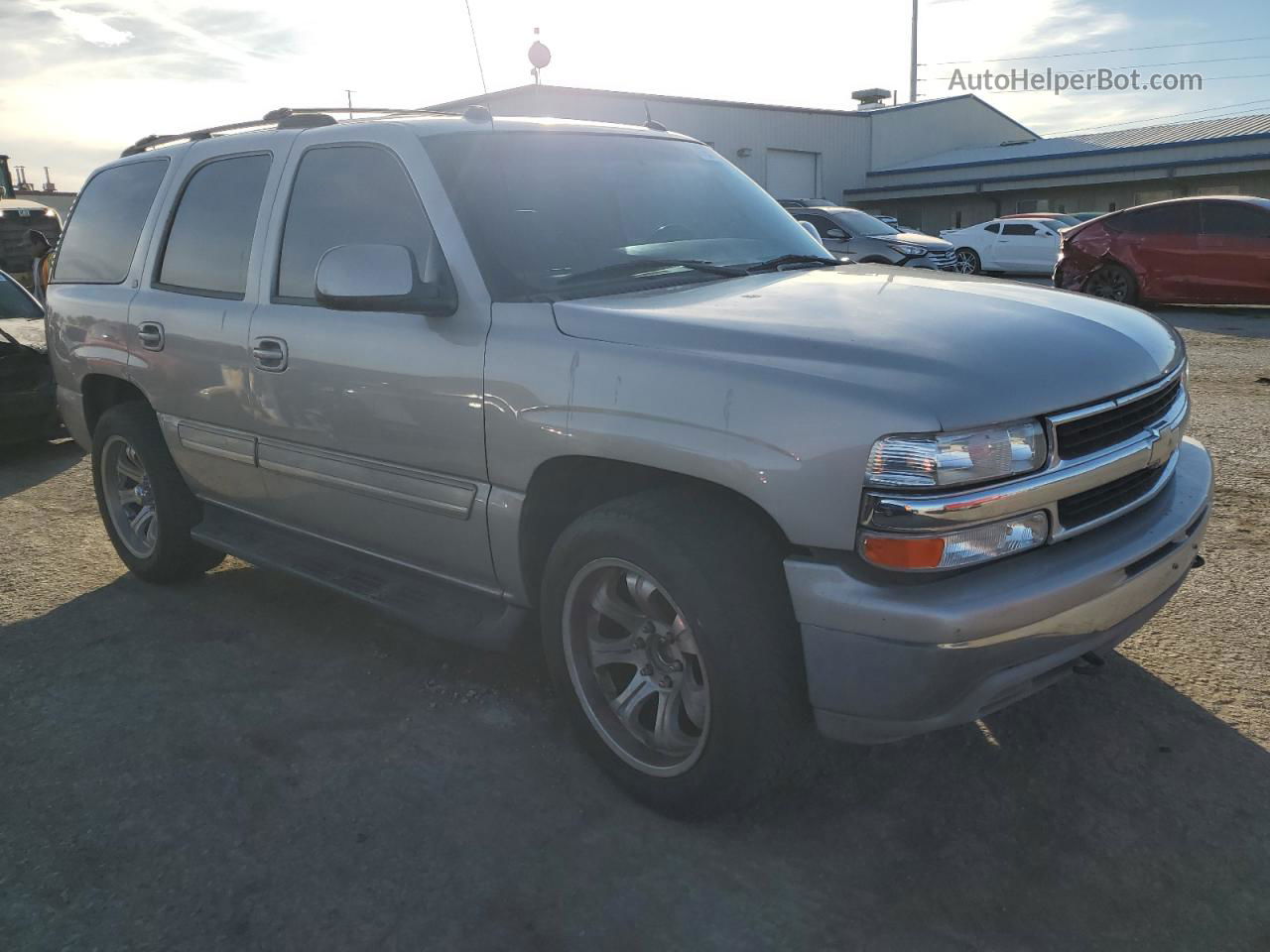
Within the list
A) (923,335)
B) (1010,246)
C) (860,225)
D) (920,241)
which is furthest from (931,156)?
(923,335)

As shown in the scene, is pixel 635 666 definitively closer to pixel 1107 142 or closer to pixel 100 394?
pixel 100 394

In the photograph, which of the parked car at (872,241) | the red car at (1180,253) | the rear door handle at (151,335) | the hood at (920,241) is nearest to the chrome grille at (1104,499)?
the rear door handle at (151,335)

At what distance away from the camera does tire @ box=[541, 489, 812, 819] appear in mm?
2475

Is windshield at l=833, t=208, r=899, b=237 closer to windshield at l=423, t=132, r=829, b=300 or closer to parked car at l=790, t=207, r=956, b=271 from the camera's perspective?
parked car at l=790, t=207, r=956, b=271

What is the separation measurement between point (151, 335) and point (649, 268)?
234cm

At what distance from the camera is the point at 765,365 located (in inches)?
96.4

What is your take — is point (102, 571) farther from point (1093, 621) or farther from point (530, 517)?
point (1093, 621)

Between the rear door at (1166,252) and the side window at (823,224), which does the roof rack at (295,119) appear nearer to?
the rear door at (1166,252)

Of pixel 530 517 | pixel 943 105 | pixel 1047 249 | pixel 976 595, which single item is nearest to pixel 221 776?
pixel 530 517

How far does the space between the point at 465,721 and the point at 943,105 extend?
4396 centimetres

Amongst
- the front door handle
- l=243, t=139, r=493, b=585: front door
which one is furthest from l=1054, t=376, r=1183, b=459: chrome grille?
the front door handle

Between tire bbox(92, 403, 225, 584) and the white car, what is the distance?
20563 mm

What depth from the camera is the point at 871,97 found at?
45094 millimetres

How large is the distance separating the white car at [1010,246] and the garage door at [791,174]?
431 inches
